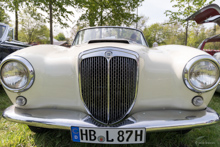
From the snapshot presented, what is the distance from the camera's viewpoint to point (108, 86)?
1.51 meters

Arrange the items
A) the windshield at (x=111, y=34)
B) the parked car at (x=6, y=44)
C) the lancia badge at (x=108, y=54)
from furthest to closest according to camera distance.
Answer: the parked car at (x=6, y=44)
the windshield at (x=111, y=34)
the lancia badge at (x=108, y=54)

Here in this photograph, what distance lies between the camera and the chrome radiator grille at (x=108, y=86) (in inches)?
59.1

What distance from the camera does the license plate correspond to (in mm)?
1344

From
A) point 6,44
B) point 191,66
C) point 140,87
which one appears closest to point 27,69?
point 140,87

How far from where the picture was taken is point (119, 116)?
156 centimetres

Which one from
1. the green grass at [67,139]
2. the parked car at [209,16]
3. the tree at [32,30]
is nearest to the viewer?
the green grass at [67,139]

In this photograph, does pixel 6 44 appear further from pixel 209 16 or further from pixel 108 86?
pixel 209 16

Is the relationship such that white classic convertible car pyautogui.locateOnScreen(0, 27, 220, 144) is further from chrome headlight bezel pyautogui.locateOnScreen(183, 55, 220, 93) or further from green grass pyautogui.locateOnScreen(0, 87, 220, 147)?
green grass pyautogui.locateOnScreen(0, 87, 220, 147)

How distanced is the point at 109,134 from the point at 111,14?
1094 centimetres

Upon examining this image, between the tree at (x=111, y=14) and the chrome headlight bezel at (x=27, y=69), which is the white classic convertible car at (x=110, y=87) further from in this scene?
the tree at (x=111, y=14)

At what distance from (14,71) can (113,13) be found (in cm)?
1051

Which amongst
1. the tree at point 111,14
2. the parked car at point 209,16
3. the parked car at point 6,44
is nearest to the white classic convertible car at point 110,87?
the parked car at point 6,44

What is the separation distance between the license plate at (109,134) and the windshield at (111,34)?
76.2 inches

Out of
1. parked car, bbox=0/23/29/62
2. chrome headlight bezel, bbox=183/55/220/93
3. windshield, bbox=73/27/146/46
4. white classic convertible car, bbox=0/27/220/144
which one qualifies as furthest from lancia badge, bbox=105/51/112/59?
parked car, bbox=0/23/29/62
